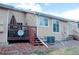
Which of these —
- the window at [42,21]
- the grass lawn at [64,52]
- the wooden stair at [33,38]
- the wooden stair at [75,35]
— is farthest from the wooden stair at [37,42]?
the wooden stair at [75,35]

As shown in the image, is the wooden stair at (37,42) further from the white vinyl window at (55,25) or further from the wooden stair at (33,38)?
the white vinyl window at (55,25)

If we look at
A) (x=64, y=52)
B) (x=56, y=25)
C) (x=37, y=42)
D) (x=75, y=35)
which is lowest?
(x=64, y=52)

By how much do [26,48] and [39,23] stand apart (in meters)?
0.48

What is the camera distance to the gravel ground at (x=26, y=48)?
546cm

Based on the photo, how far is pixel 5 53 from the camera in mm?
5441

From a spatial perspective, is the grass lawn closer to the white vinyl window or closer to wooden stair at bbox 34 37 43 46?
wooden stair at bbox 34 37 43 46

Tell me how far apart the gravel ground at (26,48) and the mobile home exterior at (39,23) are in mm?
100

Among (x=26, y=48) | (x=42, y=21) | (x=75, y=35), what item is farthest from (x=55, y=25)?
(x=26, y=48)

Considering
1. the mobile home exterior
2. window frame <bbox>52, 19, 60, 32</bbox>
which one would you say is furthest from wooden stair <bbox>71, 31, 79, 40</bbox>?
window frame <bbox>52, 19, 60, 32</bbox>

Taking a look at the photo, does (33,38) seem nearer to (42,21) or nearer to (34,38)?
(34,38)

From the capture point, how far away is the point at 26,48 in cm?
549

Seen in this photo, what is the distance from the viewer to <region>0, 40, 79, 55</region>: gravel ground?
17.9 ft

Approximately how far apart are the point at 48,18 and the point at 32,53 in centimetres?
65

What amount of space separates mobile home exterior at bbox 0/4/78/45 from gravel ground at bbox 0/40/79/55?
100 mm
